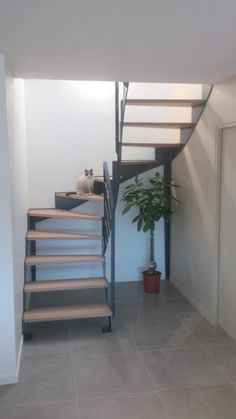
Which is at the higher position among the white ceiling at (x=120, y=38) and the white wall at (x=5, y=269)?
the white ceiling at (x=120, y=38)

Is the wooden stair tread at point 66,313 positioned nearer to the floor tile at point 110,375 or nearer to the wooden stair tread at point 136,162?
the floor tile at point 110,375

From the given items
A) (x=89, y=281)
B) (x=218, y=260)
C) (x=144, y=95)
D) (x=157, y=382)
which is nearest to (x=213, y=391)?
(x=157, y=382)

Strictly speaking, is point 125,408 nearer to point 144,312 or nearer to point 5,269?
point 5,269

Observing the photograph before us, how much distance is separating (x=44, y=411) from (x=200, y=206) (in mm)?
2360

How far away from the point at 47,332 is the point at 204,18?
9.31 ft

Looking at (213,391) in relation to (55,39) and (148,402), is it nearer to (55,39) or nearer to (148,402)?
(148,402)

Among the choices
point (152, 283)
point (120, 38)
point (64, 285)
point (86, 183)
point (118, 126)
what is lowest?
point (152, 283)

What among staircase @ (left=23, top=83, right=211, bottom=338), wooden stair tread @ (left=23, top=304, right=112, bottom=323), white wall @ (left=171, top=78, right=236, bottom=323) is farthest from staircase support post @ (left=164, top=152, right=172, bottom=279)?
wooden stair tread @ (left=23, top=304, right=112, bottom=323)

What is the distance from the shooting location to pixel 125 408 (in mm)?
2416

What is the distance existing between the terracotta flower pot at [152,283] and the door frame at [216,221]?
1.03 metres

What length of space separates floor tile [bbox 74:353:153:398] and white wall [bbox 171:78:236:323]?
1101 millimetres

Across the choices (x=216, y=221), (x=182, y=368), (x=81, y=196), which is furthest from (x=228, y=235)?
(x=81, y=196)

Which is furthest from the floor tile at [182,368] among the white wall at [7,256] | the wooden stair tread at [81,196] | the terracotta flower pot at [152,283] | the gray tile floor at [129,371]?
the wooden stair tread at [81,196]

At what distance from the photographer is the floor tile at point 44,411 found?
2.34 metres
